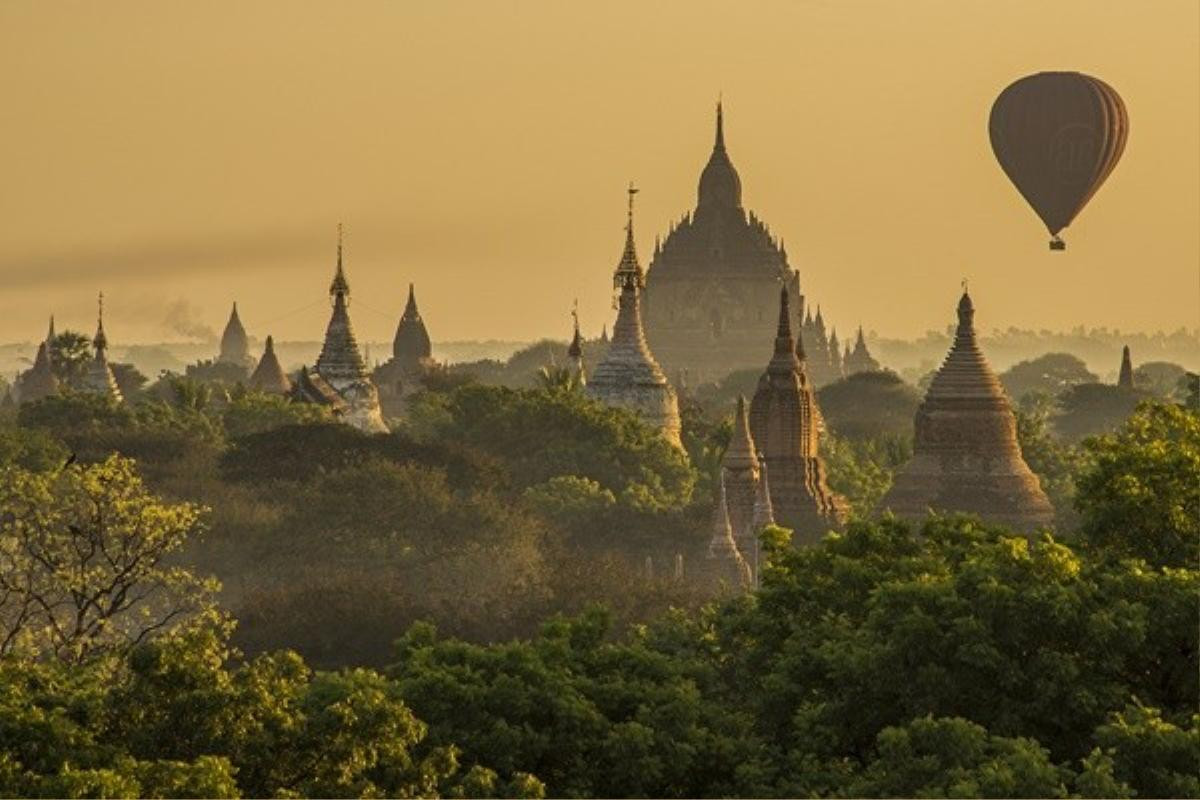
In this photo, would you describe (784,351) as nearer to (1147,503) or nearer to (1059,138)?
(1059,138)

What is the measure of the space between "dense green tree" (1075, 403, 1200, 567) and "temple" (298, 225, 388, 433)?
114 meters

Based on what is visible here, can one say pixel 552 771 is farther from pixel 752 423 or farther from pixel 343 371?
pixel 343 371

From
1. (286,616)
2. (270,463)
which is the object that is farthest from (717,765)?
(270,463)

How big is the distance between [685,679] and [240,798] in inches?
386

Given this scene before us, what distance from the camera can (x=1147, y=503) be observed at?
154 ft

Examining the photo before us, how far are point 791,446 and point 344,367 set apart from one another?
1971 inches

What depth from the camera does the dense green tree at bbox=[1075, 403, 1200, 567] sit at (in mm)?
46812

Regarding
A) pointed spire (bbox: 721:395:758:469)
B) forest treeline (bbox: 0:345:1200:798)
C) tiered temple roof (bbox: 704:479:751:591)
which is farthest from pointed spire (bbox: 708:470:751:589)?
forest treeline (bbox: 0:345:1200:798)

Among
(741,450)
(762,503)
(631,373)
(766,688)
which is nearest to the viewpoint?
(766,688)

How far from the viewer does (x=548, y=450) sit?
5153 inches

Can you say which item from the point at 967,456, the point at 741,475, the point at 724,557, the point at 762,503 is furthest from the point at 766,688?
the point at 967,456

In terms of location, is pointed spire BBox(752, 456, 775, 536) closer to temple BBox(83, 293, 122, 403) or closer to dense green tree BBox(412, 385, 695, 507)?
dense green tree BBox(412, 385, 695, 507)

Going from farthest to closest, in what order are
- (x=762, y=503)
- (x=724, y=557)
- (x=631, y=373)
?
(x=631, y=373), (x=762, y=503), (x=724, y=557)

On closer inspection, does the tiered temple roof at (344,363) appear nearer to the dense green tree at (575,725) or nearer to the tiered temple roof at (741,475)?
the tiered temple roof at (741,475)
